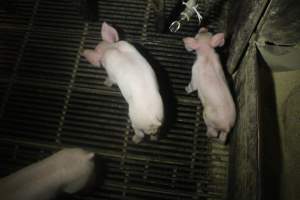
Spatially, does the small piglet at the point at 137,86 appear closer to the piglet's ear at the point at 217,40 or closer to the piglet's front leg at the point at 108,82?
the piglet's front leg at the point at 108,82

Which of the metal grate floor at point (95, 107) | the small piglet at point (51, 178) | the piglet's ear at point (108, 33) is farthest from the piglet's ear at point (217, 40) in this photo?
the small piglet at point (51, 178)

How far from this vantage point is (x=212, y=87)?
7.20 ft

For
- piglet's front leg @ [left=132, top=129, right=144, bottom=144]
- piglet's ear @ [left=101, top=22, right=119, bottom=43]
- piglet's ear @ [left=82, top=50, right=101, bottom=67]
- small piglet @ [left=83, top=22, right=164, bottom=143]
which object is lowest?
piglet's front leg @ [left=132, top=129, right=144, bottom=144]

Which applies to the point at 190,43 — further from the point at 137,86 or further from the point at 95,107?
the point at 95,107

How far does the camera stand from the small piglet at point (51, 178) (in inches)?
71.7

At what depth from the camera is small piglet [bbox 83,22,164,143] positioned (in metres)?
2.06

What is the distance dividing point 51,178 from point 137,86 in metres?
0.78

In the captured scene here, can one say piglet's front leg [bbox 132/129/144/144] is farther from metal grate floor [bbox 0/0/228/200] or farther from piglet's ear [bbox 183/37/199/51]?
piglet's ear [bbox 183/37/199/51]

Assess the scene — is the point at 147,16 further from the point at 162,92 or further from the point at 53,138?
the point at 53,138

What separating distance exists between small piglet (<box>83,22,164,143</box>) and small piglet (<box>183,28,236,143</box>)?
355mm

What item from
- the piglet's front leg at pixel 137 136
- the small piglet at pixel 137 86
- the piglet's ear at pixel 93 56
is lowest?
the piglet's front leg at pixel 137 136

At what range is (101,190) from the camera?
2.31 m

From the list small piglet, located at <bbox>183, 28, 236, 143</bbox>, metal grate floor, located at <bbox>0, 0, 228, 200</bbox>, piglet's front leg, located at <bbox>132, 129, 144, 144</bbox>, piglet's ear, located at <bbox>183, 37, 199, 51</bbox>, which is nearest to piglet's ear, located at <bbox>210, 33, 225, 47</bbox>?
small piglet, located at <bbox>183, 28, 236, 143</bbox>

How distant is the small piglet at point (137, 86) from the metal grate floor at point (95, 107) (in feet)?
0.78
